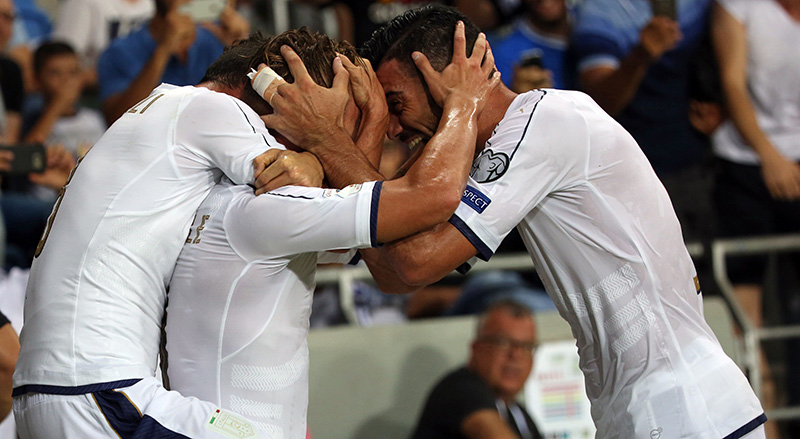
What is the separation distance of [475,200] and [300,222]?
537 millimetres

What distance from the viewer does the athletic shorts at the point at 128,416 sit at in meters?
2.22

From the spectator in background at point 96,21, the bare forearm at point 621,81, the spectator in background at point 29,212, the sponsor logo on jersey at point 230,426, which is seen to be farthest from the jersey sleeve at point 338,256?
the spectator in background at point 96,21

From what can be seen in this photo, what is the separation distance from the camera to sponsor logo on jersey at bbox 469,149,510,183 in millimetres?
2531

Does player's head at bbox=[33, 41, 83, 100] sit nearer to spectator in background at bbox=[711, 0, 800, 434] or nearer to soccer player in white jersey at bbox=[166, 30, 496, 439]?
soccer player in white jersey at bbox=[166, 30, 496, 439]

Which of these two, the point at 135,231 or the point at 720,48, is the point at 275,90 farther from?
the point at 720,48

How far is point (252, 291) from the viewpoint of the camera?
7.70 ft

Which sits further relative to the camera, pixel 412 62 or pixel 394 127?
pixel 394 127

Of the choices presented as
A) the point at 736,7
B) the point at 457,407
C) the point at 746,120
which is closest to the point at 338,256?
the point at 457,407

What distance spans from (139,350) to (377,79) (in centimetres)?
111

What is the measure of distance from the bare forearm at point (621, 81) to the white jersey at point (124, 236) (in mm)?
3521

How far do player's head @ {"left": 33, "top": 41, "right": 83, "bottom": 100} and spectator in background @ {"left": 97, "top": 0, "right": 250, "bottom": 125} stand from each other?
0.18 m

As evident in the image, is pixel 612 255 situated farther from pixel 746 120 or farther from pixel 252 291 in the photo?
pixel 746 120

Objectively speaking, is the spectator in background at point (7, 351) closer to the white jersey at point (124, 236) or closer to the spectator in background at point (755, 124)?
the white jersey at point (124, 236)

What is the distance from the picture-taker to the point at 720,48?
19.0 ft
